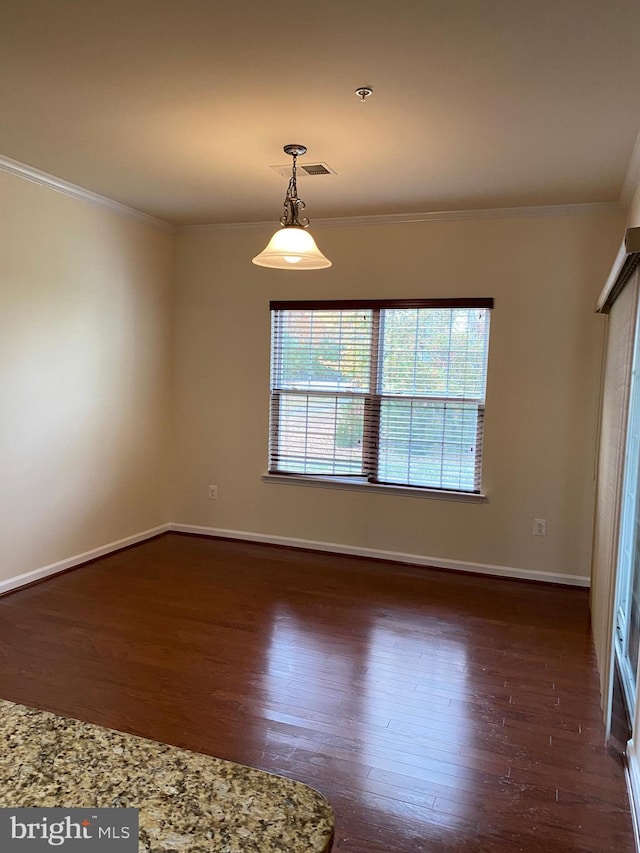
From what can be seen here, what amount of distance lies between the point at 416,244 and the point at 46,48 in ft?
9.16

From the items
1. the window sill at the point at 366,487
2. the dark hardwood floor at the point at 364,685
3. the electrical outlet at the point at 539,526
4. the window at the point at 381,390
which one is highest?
the window at the point at 381,390

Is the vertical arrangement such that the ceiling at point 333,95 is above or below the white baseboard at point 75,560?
above

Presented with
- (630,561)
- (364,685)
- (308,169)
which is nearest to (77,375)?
(308,169)

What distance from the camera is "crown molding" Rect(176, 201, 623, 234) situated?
402cm

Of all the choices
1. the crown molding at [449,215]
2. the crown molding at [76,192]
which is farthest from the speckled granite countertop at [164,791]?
the crown molding at [449,215]

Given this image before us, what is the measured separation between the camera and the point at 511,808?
2.01m

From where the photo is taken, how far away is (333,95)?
2562mm

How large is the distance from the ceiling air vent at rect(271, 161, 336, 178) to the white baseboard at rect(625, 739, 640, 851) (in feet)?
10.3

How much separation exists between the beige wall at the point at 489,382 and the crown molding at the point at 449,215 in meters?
0.04

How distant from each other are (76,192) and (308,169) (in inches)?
66.4

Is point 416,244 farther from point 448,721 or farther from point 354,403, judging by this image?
point 448,721

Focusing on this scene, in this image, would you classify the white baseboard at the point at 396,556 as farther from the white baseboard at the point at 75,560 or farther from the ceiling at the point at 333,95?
the ceiling at the point at 333,95

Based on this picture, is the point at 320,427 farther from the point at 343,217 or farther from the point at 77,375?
the point at 77,375

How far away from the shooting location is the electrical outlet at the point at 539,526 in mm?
4273
